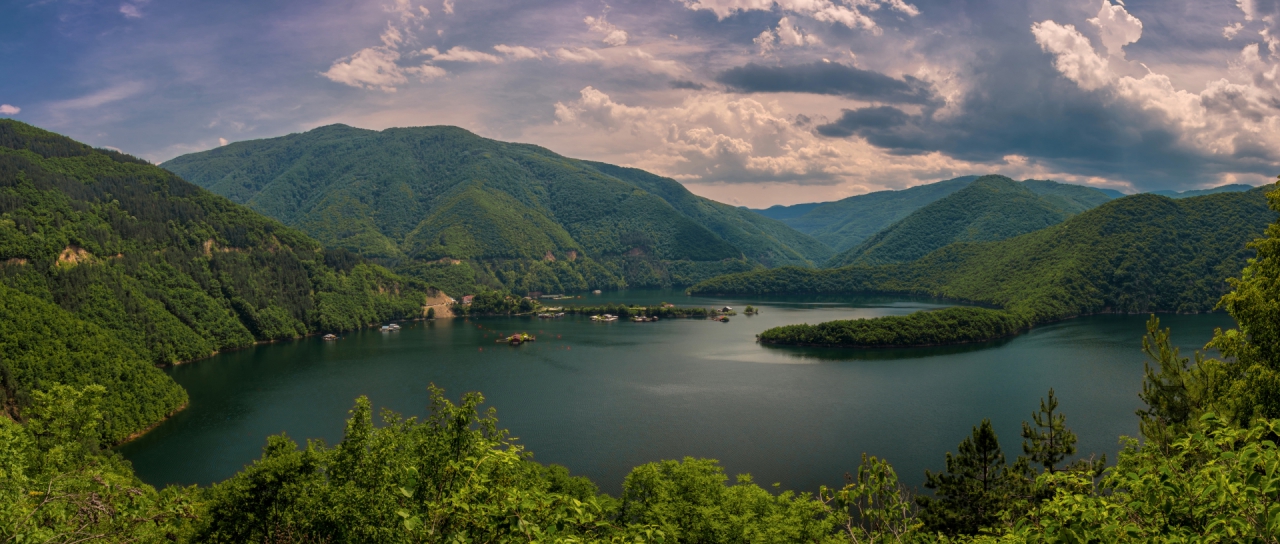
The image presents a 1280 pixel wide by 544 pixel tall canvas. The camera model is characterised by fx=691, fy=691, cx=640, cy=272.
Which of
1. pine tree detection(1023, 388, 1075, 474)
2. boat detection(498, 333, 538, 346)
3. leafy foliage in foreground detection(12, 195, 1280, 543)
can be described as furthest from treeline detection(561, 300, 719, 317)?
pine tree detection(1023, 388, 1075, 474)

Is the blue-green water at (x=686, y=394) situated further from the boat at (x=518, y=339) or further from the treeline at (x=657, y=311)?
the treeline at (x=657, y=311)

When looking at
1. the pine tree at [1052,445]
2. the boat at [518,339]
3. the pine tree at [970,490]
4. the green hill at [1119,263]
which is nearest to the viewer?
the pine tree at [970,490]

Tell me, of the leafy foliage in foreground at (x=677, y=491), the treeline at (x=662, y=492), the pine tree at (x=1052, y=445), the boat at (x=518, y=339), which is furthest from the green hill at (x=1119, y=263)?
the leafy foliage in foreground at (x=677, y=491)

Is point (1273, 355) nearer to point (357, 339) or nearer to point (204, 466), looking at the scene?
point (204, 466)

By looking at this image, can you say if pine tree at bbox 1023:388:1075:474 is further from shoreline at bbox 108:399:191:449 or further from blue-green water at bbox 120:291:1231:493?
shoreline at bbox 108:399:191:449

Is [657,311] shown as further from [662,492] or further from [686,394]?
[662,492]
